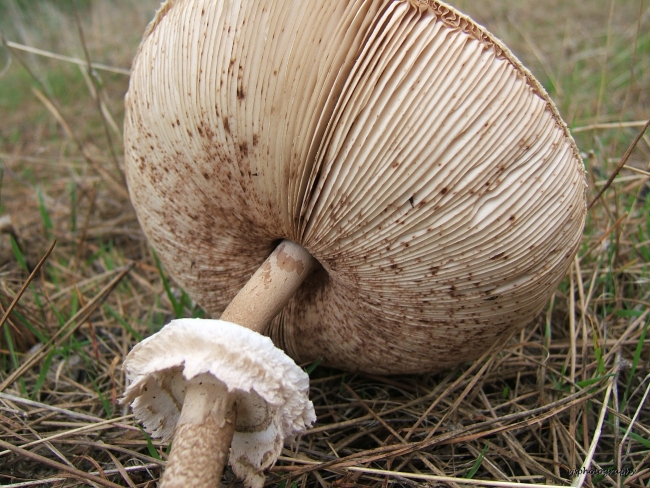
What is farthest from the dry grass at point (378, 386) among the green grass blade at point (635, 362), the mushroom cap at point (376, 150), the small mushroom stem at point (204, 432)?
the mushroom cap at point (376, 150)

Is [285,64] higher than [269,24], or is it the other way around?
[269,24]

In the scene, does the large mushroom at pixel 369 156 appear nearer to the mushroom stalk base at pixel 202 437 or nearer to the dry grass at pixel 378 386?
the mushroom stalk base at pixel 202 437

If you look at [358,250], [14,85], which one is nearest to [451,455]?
[358,250]

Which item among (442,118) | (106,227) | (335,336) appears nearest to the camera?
(442,118)

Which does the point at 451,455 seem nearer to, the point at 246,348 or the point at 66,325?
the point at 246,348

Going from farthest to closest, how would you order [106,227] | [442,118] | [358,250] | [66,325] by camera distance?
1. [106,227]
2. [66,325]
3. [358,250]
4. [442,118]

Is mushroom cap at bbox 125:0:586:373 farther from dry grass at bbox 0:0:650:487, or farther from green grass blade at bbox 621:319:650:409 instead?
green grass blade at bbox 621:319:650:409
